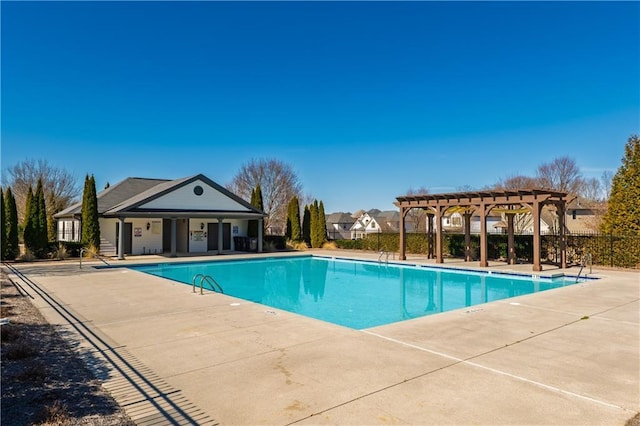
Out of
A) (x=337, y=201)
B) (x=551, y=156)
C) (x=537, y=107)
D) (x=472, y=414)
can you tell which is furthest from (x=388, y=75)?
(x=337, y=201)

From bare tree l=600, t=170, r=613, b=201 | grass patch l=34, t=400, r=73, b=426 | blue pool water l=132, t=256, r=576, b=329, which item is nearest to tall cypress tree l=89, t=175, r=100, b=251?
blue pool water l=132, t=256, r=576, b=329

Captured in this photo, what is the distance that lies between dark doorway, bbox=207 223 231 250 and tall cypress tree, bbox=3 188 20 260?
10.4 metres

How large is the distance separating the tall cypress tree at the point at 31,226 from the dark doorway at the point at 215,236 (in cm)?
962

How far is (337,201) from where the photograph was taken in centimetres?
7144

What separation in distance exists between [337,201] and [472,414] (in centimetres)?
6778

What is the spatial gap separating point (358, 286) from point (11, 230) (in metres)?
17.9

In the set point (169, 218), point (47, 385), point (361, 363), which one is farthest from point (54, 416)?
point (169, 218)

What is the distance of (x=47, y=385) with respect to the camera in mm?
4465

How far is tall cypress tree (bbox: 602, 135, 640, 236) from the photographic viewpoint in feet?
56.9

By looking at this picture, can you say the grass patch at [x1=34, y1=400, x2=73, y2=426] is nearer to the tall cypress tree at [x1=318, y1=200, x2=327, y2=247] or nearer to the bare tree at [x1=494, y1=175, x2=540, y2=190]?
the tall cypress tree at [x1=318, y1=200, x2=327, y2=247]

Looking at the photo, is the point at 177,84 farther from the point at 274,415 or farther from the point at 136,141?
the point at 274,415

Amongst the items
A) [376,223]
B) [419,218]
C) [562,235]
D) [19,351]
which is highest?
[419,218]

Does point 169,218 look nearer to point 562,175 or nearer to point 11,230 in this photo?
point 11,230

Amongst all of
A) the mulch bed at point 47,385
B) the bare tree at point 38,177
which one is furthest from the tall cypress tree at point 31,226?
the bare tree at point 38,177
